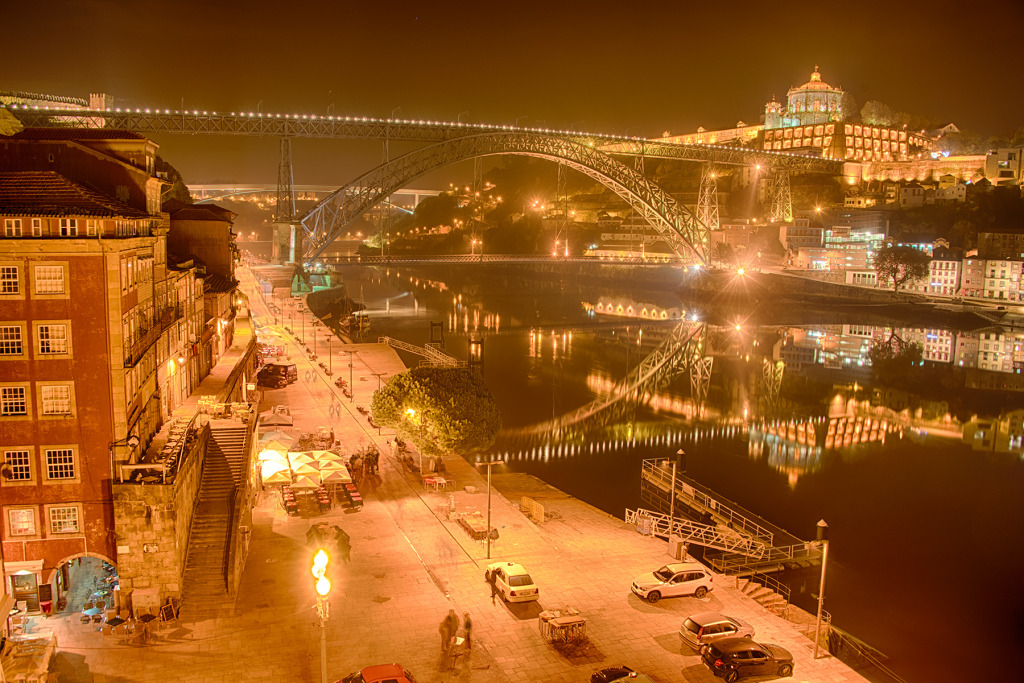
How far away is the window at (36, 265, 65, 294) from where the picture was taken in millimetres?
9516

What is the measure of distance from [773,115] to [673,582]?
85.2m

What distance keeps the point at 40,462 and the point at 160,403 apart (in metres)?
2.94

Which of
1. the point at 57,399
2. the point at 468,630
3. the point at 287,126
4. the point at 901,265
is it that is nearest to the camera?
the point at 468,630

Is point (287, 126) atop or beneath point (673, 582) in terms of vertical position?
atop

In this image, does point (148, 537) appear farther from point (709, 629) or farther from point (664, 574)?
point (709, 629)

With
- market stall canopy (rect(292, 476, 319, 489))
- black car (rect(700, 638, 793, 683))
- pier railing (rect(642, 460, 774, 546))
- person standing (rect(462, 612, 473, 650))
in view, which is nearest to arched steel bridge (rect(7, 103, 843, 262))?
market stall canopy (rect(292, 476, 319, 489))

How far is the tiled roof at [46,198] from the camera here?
9.47 metres

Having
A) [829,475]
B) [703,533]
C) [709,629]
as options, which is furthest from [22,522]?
[829,475]

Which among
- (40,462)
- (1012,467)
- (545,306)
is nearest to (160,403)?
(40,462)

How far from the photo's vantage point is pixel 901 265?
57.2 meters

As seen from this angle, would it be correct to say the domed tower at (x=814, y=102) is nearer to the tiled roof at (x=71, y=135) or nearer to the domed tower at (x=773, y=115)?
the domed tower at (x=773, y=115)

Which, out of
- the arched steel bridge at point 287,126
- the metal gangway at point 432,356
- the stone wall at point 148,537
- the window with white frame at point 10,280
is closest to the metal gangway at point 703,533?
the stone wall at point 148,537

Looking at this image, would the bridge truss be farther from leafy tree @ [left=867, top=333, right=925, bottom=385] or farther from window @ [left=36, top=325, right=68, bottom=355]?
window @ [left=36, top=325, right=68, bottom=355]

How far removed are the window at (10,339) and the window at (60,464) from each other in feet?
4.07
